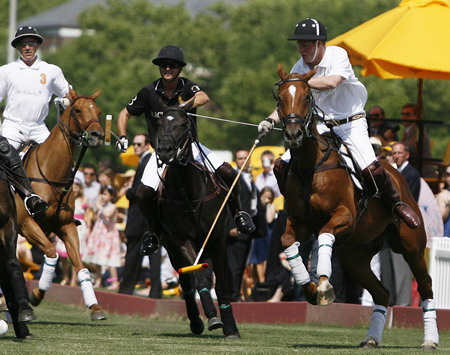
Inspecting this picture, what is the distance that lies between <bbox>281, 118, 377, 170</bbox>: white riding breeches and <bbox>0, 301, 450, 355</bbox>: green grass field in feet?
6.19

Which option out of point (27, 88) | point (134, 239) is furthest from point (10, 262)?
point (134, 239)

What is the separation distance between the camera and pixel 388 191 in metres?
13.0


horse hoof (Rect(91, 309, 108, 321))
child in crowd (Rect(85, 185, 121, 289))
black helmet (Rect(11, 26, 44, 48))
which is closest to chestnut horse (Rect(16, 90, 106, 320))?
horse hoof (Rect(91, 309, 108, 321))

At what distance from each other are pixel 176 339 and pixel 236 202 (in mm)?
1716

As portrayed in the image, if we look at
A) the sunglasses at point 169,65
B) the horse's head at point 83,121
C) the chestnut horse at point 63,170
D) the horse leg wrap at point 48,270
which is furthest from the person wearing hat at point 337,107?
the horse leg wrap at point 48,270

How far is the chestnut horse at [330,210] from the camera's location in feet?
39.2

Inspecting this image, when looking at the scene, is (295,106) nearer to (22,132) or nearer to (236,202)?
(236,202)

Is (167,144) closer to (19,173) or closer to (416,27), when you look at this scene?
(19,173)

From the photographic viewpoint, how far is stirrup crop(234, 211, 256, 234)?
541 inches

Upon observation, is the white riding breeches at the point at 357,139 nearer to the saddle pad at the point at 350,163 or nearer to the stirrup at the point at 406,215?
the saddle pad at the point at 350,163

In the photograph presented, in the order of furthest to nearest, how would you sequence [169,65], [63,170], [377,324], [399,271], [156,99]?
[399,271], [63,170], [156,99], [169,65], [377,324]

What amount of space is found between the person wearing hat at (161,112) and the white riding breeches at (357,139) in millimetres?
1200

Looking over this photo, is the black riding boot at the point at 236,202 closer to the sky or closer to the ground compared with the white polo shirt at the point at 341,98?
closer to the ground

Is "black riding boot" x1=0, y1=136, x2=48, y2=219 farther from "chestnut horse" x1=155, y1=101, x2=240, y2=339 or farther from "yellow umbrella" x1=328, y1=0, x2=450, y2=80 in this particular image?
"yellow umbrella" x1=328, y1=0, x2=450, y2=80
